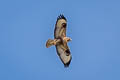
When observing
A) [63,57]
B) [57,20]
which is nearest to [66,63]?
[63,57]

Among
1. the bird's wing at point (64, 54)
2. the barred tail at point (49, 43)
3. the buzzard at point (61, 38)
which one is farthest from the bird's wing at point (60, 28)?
the bird's wing at point (64, 54)

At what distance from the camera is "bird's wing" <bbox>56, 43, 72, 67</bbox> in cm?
2755

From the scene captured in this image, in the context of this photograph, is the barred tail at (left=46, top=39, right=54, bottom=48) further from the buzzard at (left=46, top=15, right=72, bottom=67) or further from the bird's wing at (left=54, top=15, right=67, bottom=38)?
the bird's wing at (left=54, top=15, right=67, bottom=38)

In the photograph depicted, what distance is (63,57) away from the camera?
27812mm

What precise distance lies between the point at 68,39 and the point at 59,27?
69cm

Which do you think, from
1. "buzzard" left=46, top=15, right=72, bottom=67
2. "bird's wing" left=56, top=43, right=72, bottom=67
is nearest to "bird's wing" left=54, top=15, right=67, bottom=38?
"buzzard" left=46, top=15, right=72, bottom=67

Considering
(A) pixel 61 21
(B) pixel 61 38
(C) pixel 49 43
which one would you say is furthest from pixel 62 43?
(A) pixel 61 21

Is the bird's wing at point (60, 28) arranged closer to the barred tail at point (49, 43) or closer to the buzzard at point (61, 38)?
the buzzard at point (61, 38)

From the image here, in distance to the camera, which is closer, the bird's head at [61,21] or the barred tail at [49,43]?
the barred tail at [49,43]

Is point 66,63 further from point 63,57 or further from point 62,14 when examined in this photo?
point 62,14

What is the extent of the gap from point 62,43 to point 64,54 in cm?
67

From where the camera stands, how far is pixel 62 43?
2727 cm

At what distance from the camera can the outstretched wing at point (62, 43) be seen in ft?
88.7

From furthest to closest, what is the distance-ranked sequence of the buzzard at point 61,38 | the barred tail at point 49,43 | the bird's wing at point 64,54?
the bird's wing at point 64,54 < the buzzard at point 61,38 < the barred tail at point 49,43
